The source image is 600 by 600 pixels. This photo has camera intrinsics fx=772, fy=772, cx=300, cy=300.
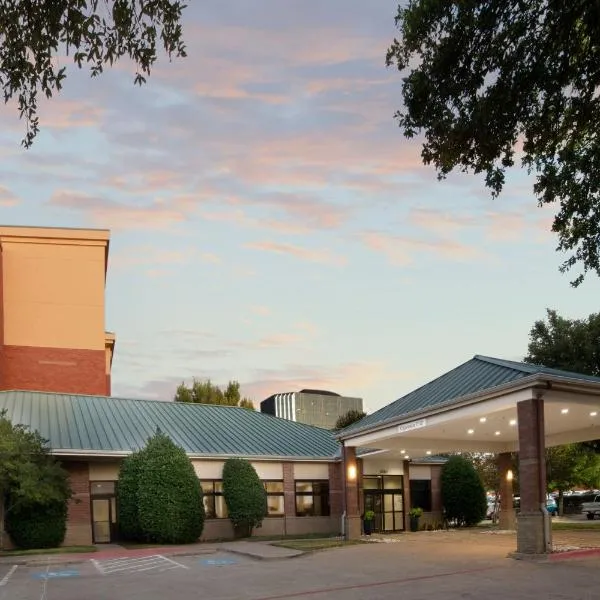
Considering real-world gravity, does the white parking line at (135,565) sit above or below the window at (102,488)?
below

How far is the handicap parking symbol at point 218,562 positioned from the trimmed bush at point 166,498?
6183 mm

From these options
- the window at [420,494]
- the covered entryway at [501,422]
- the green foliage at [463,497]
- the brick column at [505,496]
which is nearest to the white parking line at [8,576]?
the covered entryway at [501,422]

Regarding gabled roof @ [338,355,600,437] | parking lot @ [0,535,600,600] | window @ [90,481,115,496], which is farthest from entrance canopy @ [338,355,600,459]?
window @ [90,481,115,496]

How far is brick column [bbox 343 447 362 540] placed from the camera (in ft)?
100

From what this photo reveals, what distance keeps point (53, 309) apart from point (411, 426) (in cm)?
2583

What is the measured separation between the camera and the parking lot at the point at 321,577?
15094 millimetres

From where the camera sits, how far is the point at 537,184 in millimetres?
13047

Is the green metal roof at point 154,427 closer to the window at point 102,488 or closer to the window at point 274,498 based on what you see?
the window at point 274,498

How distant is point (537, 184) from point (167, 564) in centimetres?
1549

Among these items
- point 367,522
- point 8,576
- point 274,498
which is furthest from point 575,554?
point 274,498

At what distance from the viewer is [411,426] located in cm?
2683

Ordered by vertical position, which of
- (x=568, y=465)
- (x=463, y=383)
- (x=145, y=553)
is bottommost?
(x=568, y=465)

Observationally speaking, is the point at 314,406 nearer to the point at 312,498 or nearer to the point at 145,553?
the point at 312,498

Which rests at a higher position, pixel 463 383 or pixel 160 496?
pixel 463 383
